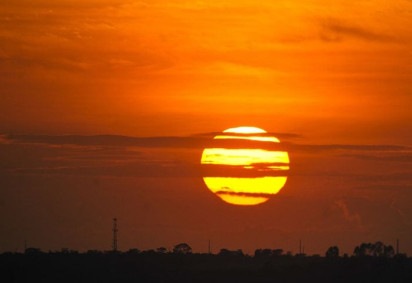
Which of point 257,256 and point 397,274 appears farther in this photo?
point 257,256

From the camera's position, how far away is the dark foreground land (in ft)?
398

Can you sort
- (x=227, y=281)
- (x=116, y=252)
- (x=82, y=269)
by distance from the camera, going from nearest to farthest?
(x=227, y=281) < (x=82, y=269) < (x=116, y=252)

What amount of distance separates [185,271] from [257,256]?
53328 mm

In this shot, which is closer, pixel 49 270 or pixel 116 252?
pixel 49 270

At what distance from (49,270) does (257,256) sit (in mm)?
61653

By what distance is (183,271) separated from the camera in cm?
13062

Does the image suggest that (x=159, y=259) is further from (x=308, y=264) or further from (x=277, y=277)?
(x=277, y=277)

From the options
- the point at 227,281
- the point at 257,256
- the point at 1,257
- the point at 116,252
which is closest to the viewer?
the point at 227,281

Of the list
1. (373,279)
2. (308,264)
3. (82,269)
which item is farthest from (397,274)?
(82,269)

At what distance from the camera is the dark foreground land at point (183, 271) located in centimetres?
12138

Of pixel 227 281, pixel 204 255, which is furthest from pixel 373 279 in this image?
pixel 204 255

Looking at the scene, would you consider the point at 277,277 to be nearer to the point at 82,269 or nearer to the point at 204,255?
the point at 82,269

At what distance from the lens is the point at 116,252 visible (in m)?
165

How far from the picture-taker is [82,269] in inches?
5089
